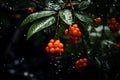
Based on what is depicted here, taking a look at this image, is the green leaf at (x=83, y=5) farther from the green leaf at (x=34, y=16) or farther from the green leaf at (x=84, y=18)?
the green leaf at (x=34, y=16)

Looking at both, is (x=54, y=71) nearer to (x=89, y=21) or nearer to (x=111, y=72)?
(x=111, y=72)

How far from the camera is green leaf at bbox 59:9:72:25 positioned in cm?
166

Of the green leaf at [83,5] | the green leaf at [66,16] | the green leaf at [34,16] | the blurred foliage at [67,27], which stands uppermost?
the green leaf at [66,16]

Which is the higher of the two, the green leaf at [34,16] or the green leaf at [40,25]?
the green leaf at [34,16]

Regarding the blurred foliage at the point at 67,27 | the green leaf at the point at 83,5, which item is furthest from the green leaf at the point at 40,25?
the green leaf at the point at 83,5

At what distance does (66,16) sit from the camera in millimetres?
1690

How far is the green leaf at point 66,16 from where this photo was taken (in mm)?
1658

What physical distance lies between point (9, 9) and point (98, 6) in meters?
0.91

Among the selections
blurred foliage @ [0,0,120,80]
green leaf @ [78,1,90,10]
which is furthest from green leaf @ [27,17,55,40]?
green leaf @ [78,1,90,10]

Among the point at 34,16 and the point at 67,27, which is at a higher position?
the point at 34,16

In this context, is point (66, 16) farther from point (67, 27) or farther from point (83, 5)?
point (83, 5)

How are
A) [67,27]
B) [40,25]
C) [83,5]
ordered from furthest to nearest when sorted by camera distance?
[83,5] < [67,27] < [40,25]

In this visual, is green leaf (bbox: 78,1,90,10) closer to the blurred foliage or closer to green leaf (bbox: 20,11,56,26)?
the blurred foliage

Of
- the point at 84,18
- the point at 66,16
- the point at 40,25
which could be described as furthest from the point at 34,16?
the point at 84,18
